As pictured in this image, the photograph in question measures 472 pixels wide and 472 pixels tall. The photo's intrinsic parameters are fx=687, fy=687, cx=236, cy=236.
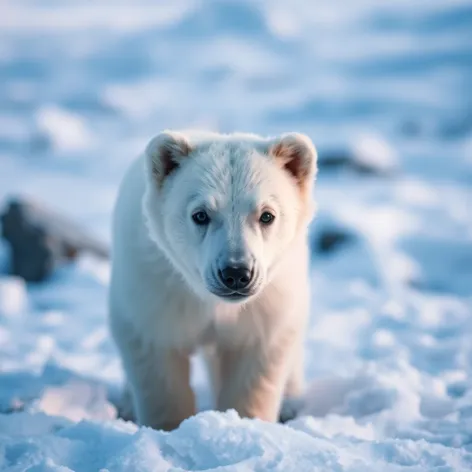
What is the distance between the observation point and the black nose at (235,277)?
2.63m

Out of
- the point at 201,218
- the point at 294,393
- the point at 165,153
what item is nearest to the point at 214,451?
the point at 201,218

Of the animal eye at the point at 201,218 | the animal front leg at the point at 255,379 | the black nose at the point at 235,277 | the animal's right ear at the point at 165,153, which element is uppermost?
the animal's right ear at the point at 165,153

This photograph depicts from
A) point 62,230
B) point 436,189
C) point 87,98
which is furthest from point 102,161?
point 87,98

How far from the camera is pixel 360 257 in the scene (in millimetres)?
7453

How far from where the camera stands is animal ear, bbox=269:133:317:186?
3064 millimetres

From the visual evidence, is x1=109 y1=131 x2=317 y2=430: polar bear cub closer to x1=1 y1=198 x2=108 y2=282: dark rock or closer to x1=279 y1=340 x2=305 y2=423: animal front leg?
x1=279 y1=340 x2=305 y2=423: animal front leg

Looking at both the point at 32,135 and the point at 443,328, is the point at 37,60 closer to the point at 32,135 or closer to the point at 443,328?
the point at 32,135

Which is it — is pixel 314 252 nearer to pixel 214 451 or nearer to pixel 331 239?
pixel 331 239

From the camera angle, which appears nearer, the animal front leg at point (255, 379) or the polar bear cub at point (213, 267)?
the polar bear cub at point (213, 267)

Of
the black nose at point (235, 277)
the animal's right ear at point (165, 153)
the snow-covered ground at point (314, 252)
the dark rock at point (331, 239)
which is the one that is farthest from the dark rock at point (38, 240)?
the black nose at point (235, 277)

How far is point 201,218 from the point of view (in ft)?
9.40

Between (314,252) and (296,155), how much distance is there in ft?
17.1

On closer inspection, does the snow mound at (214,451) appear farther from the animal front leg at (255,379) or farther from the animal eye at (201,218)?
the animal eye at (201,218)

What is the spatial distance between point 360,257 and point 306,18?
119ft
